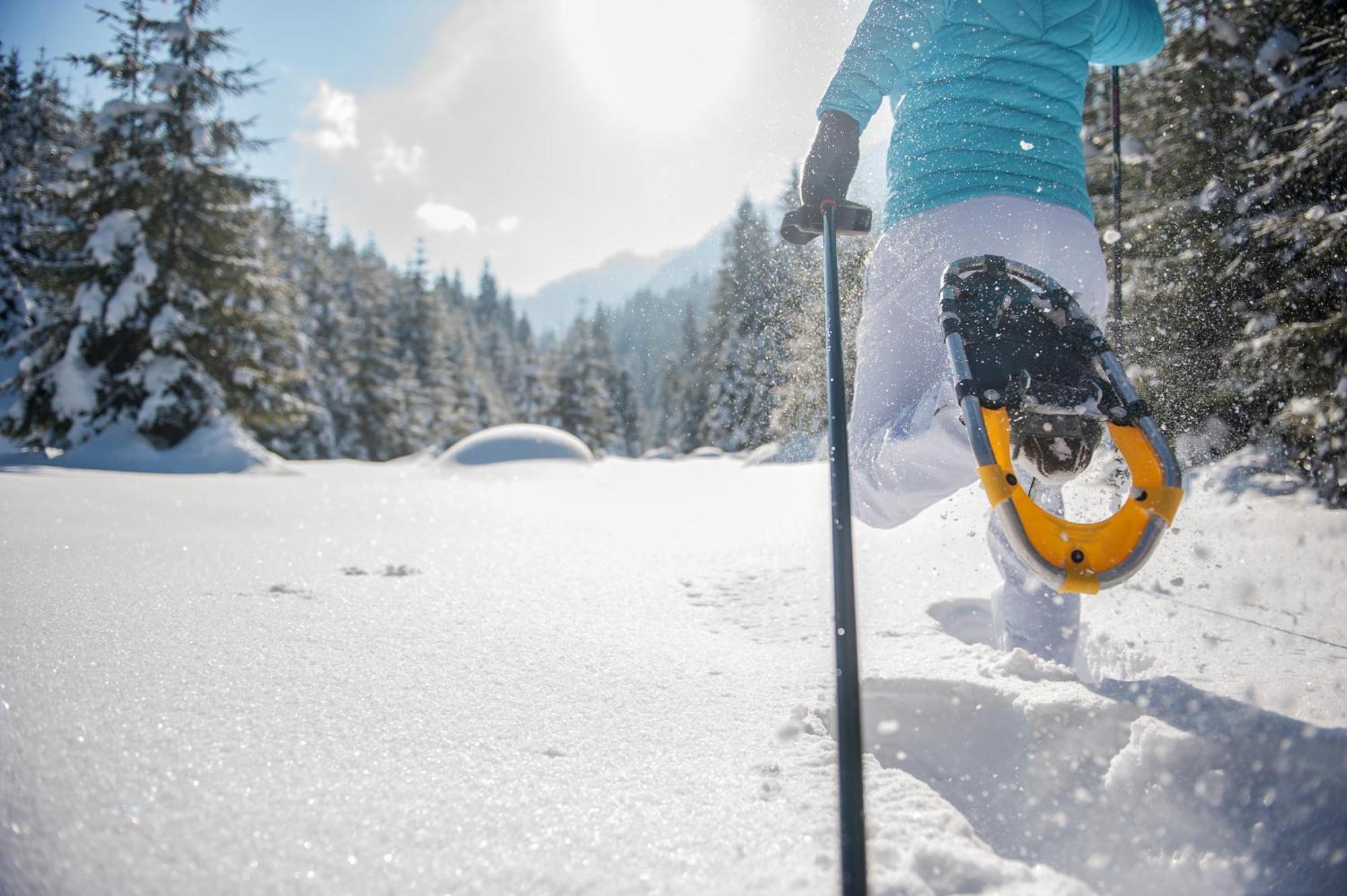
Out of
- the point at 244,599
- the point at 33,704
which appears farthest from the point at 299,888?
the point at 244,599

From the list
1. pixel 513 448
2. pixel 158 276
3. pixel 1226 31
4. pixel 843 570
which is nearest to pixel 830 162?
pixel 843 570

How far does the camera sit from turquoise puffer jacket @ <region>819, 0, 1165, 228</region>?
178cm

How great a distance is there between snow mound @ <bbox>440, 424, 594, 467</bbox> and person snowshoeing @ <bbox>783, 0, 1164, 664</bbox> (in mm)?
8445

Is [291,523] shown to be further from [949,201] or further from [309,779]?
[949,201]

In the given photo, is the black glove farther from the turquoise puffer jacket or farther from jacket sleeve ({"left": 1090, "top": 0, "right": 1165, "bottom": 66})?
jacket sleeve ({"left": 1090, "top": 0, "right": 1165, "bottom": 66})

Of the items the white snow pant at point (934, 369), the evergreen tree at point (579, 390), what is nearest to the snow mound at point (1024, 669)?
the white snow pant at point (934, 369)

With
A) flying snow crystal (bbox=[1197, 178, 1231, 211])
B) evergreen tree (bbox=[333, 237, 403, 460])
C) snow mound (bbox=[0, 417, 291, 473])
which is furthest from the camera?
evergreen tree (bbox=[333, 237, 403, 460])

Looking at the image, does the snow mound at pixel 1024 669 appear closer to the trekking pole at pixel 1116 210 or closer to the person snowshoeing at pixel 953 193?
the person snowshoeing at pixel 953 193

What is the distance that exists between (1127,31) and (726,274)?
1934 centimetres

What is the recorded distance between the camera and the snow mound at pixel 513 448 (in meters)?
9.75

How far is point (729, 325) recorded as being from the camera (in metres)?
20.1

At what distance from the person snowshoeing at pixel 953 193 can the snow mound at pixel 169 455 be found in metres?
8.98

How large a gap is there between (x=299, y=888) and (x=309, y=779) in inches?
8.7

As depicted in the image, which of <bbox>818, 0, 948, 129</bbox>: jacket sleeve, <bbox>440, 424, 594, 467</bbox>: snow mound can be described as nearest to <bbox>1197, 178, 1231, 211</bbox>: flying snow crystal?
<bbox>818, 0, 948, 129</bbox>: jacket sleeve
